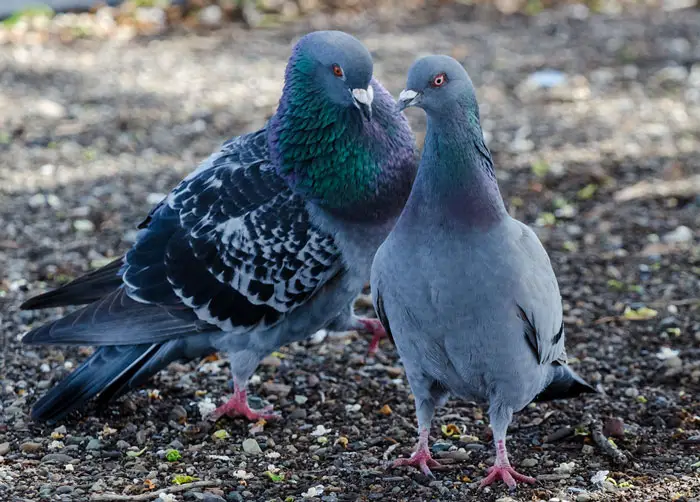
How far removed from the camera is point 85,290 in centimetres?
516

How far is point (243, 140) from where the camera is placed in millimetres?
5332

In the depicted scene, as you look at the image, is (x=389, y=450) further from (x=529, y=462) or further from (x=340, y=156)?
(x=340, y=156)

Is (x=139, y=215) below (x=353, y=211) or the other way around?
below

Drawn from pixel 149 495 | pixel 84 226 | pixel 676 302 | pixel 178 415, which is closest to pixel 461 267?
pixel 149 495

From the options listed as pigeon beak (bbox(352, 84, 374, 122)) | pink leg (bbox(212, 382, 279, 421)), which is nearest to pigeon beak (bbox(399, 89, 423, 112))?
pigeon beak (bbox(352, 84, 374, 122))

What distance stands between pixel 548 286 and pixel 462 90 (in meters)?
0.87

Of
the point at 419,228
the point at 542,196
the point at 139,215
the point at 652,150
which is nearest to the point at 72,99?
the point at 139,215

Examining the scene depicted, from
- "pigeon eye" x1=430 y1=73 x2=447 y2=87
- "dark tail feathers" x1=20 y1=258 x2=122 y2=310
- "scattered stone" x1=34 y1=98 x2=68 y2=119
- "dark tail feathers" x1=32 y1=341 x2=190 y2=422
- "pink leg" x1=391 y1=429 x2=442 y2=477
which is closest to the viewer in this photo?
"pigeon eye" x1=430 y1=73 x2=447 y2=87

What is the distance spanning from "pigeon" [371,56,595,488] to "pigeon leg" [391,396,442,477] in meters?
0.29

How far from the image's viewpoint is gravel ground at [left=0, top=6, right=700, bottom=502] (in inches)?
174

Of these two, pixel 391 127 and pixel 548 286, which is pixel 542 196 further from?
pixel 548 286

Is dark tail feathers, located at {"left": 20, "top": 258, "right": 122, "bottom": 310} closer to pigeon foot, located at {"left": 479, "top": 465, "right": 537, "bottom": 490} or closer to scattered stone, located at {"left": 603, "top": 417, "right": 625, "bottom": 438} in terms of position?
pigeon foot, located at {"left": 479, "top": 465, "right": 537, "bottom": 490}

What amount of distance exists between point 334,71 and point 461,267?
1.38 metres

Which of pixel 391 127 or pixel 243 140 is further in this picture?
pixel 243 140
